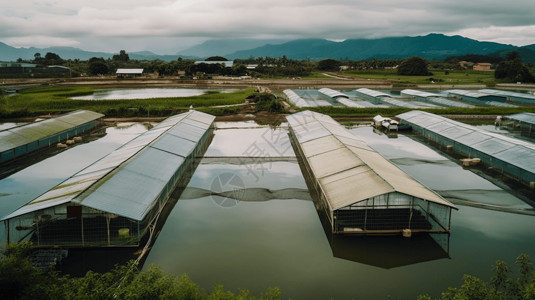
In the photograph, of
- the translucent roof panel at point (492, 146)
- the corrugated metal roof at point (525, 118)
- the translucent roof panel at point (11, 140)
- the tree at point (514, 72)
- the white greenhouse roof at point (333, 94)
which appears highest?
the tree at point (514, 72)

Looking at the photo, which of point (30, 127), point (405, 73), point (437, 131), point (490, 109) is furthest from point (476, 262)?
point (405, 73)

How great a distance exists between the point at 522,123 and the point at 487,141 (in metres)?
15.3

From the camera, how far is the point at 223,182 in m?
20.8

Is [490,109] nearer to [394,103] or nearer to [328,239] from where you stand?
[394,103]

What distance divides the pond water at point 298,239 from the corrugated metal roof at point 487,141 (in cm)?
208

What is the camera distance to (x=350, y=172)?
17.4 metres

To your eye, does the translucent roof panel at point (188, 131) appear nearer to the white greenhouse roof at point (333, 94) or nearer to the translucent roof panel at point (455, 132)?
the translucent roof panel at point (455, 132)

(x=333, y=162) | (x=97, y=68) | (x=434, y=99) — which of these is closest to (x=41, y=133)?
(x=333, y=162)

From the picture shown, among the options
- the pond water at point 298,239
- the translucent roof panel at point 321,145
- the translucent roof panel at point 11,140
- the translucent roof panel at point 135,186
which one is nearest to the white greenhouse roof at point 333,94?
the translucent roof panel at point 321,145

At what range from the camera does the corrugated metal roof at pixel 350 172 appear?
1484 cm

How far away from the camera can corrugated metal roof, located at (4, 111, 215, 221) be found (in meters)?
13.6

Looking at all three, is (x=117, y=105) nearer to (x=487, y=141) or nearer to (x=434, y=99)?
(x=487, y=141)

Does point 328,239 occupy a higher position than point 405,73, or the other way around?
point 405,73

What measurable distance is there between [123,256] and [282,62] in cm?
11328
